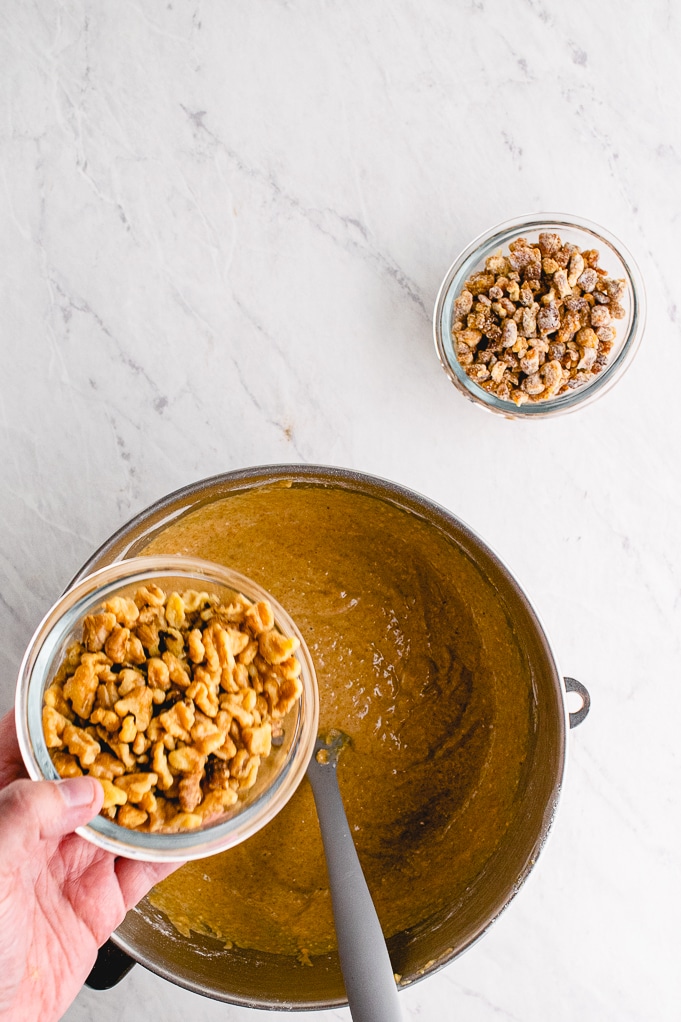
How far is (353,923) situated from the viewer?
992mm

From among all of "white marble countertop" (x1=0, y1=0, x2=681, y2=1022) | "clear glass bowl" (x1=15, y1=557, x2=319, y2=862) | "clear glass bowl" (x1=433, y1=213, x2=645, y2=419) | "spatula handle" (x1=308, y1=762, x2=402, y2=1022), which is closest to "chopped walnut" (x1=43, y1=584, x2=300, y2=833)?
"clear glass bowl" (x1=15, y1=557, x2=319, y2=862)

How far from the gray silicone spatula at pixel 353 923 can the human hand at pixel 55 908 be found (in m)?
0.22

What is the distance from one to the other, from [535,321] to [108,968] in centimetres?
108

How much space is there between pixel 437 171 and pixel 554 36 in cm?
27

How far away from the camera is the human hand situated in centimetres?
90

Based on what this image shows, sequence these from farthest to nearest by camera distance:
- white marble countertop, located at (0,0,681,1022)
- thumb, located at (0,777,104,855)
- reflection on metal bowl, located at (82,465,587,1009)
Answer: white marble countertop, located at (0,0,681,1022)
reflection on metal bowl, located at (82,465,587,1009)
thumb, located at (0,777,104,855)

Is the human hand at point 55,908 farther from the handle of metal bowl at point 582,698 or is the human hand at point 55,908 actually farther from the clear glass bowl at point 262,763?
the handle of metal bowl at point 582,698

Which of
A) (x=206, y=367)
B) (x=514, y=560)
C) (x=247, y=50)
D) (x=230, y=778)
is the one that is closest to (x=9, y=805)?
(x=230, y=778)

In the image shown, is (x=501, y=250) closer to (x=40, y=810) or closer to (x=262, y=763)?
(x=262, y=763)

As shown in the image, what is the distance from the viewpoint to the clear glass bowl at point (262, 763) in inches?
32.9

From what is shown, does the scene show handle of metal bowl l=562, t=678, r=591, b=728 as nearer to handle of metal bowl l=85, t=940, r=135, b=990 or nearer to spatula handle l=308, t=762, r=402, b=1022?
spatula handle l=308, t=762, r=402, b=1022

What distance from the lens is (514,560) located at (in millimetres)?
1235

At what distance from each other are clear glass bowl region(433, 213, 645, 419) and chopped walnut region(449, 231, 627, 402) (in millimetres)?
11

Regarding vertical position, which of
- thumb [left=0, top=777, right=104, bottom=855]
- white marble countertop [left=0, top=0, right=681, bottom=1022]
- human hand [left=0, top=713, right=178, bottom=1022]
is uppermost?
white marble countertop [left=0, top=0, right=681, bottom=1022]
